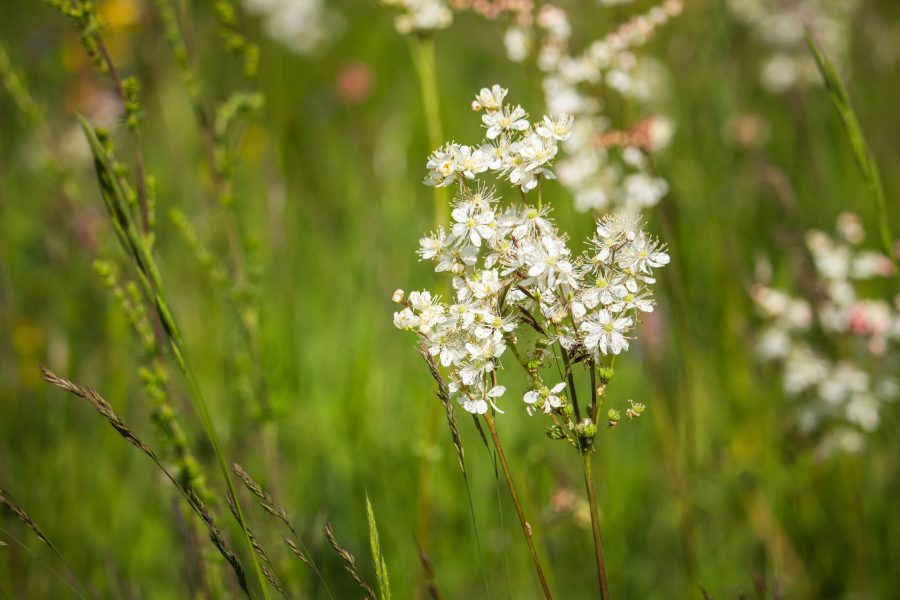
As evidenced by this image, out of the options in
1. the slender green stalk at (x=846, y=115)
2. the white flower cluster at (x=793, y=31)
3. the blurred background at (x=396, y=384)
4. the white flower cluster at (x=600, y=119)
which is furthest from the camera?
the white flower cluster at (x=793, y=31)

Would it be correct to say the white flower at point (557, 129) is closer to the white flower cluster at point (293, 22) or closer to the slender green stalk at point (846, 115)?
the slender green stalk at point (846, 115)

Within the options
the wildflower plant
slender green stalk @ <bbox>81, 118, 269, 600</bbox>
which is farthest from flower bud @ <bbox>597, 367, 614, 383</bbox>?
slender green stalk @ <bbox>81, 118, 269, 600</bbox>

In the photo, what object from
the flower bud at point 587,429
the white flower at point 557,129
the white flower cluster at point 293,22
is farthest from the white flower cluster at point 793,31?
the flower bud at point 587,429

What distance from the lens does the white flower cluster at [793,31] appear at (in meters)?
4.33

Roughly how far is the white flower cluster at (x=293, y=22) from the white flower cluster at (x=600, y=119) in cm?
380

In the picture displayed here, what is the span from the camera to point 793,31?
4676mm

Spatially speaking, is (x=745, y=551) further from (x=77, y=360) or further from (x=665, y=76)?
(x=665, y=76)

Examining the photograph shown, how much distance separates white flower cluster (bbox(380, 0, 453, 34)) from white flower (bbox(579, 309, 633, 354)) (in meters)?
1.11

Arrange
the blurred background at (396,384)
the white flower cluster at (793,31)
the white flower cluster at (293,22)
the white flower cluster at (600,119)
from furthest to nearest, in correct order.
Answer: the white flower cluster at (293,22), the white flower cluster at (793,31), the blurred background at (396,384), the white flower cluster at (600,119)

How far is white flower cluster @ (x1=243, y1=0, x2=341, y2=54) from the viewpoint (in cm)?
550

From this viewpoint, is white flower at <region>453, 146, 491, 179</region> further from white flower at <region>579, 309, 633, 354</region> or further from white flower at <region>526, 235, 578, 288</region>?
white flower at <region>579, 309, 633, 354</region>

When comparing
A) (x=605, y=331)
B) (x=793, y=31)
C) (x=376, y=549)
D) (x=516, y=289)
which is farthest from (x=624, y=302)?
(x=793, y=31)

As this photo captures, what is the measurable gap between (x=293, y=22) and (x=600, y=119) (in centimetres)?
397

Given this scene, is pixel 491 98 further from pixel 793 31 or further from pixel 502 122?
pixel 793 31
